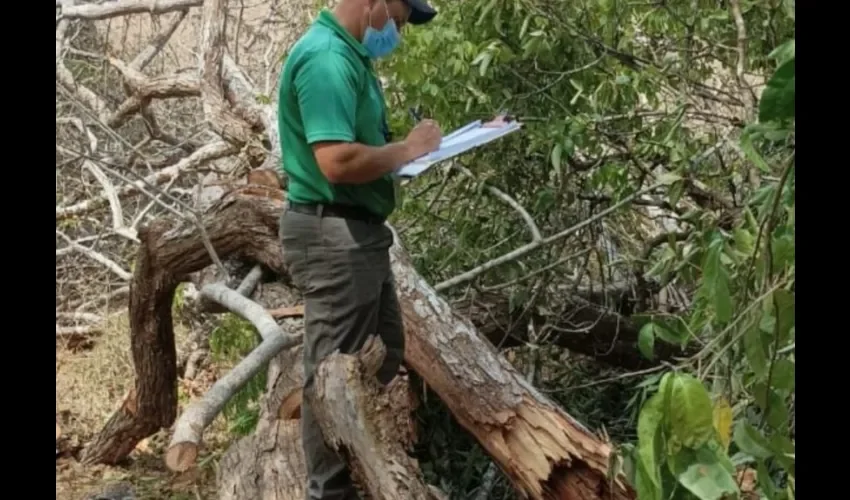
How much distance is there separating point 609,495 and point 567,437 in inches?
4.4

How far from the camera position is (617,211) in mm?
1895

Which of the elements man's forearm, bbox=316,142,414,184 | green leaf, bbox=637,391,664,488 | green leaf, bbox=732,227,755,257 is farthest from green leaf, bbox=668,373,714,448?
man's forearm, bbox=316,142,414,184

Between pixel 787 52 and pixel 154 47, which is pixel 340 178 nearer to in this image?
pixel 787 52

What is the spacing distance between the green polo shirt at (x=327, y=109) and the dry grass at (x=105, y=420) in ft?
2.30

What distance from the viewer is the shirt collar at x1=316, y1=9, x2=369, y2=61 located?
1295 millimetres

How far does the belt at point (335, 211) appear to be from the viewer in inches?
54.1

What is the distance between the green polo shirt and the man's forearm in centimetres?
2

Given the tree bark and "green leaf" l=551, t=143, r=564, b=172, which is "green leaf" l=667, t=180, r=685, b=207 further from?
the tree bark

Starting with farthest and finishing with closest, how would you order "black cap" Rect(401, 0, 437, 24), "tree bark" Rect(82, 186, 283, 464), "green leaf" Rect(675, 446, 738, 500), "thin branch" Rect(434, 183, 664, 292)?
1. "tree bark" Rect(82, 186, 283, 464)
2. "thin branch" Rect(434, 183, 664, 292)
3. "black cap" Rect(401, 0, 437, 24)
4. "green leaf" Rect(675, 446, 738, 500)

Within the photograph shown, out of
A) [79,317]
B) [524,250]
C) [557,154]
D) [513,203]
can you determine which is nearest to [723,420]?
[557,154]

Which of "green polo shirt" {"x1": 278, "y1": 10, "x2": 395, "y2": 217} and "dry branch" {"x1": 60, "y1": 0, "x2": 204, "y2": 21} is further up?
"dry branch" {"x1": 60, "y1": 0, "x2": 204, "y2": 21}

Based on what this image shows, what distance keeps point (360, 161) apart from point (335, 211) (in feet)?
0.48

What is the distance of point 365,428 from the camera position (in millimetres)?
1261
